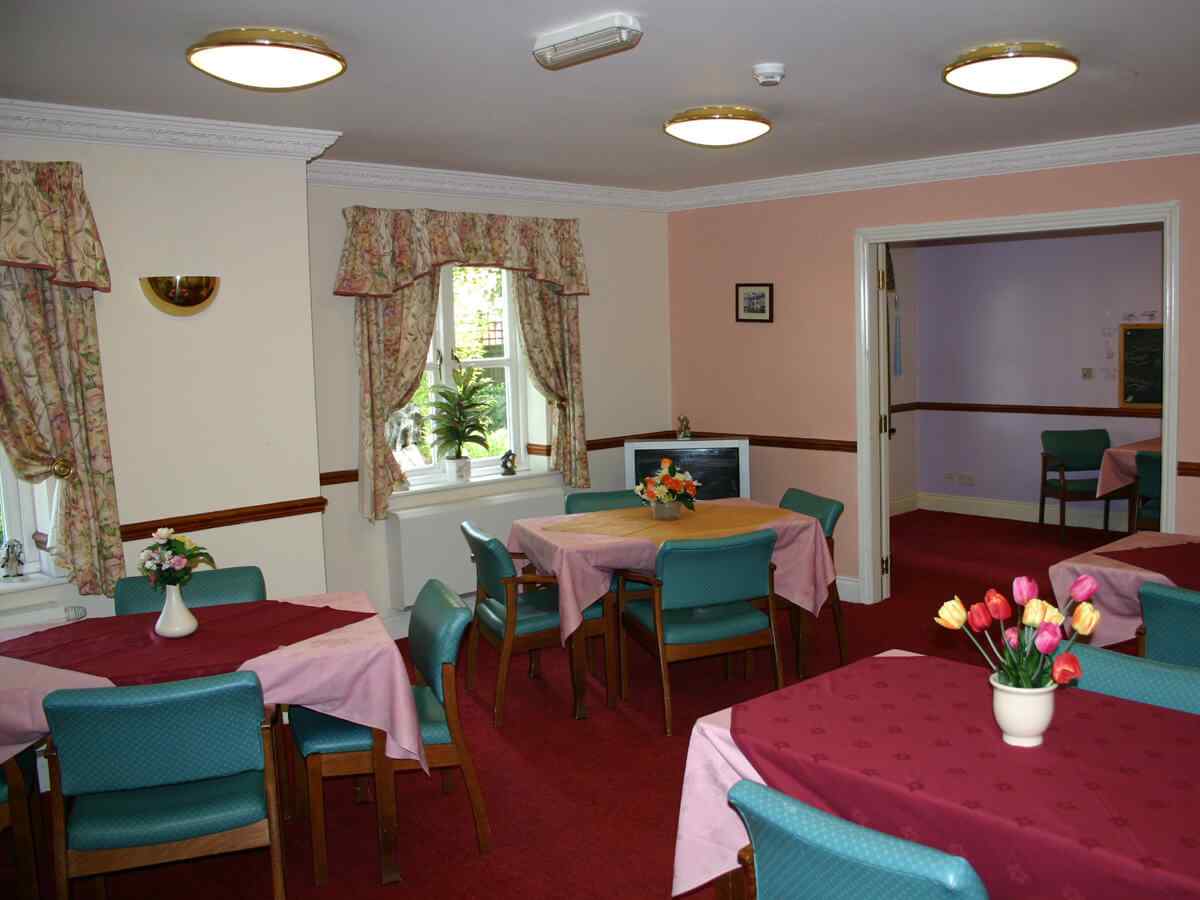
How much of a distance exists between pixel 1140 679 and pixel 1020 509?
647 centimetres

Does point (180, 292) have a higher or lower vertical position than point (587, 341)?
higher

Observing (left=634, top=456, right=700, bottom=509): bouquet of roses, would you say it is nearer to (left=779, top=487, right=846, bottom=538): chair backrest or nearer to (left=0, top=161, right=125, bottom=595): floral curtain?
(left=779, top=487, right=846, bottom=538): chair backrest

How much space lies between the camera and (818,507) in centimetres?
532

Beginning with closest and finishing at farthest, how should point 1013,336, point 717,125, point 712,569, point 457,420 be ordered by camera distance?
point 717,125 → point 712,569 → point 457,420 → point 1013,336

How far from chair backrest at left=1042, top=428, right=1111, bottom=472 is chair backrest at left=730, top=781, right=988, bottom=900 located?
22.6 ft

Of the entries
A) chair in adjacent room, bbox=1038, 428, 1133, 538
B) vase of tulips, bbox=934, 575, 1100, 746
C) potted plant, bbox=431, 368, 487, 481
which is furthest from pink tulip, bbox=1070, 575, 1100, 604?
chair in adjacent room, bbox=1038, 428, 1133, 538

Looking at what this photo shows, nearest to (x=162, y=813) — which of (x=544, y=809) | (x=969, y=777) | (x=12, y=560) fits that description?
(x=544, y=809)

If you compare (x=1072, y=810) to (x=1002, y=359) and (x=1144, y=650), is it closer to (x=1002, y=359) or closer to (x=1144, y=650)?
(x=1144, y=650)

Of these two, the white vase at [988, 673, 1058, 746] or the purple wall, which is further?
the purple wall

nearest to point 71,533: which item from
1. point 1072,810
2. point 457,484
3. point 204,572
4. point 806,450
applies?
point 204,572

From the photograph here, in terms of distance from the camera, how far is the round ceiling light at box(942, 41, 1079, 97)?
343cm

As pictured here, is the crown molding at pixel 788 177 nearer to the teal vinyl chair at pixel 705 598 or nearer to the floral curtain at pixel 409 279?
the floral curtain at pixel 409 279

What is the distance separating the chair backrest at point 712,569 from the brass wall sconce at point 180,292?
2.28 metres
